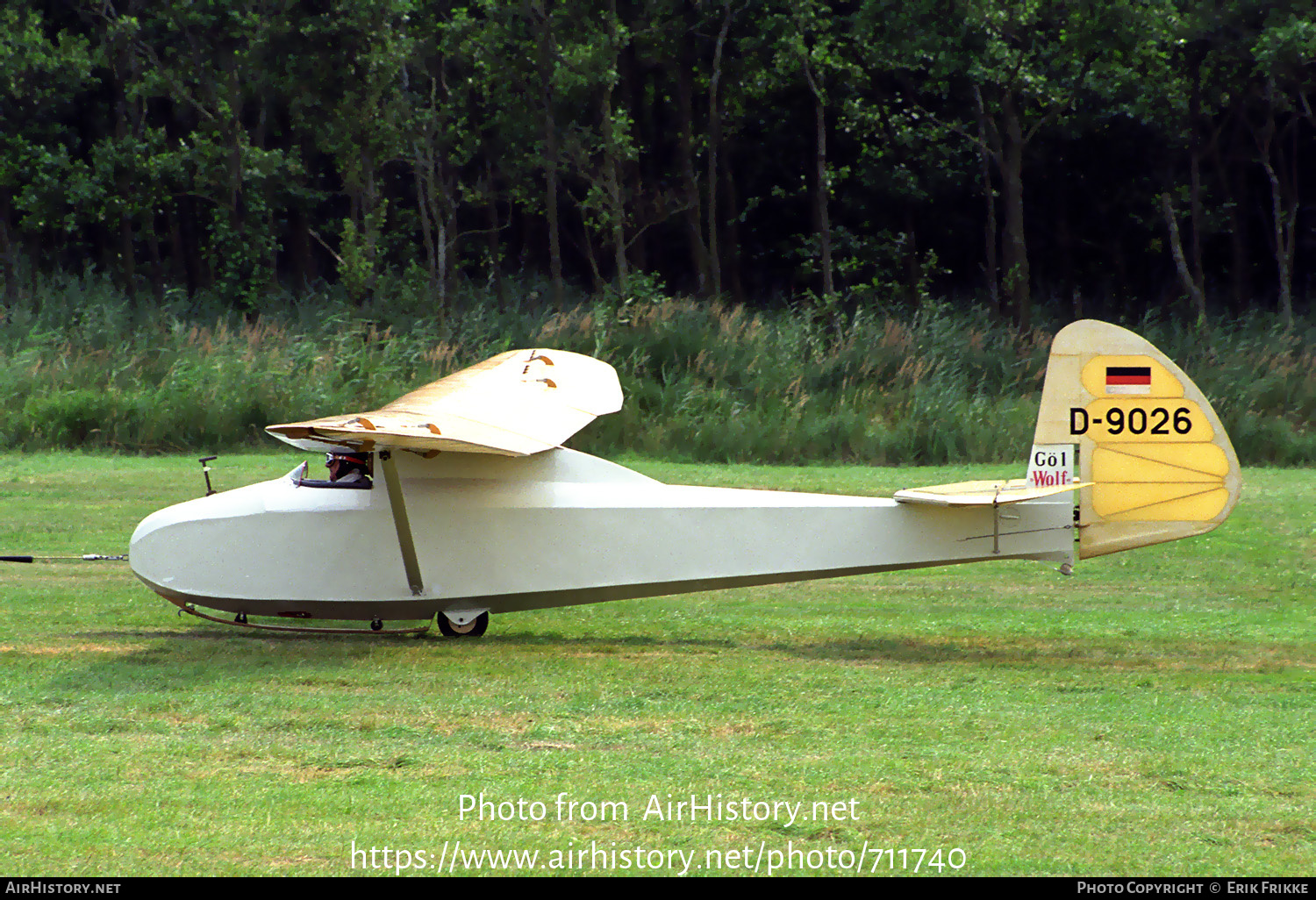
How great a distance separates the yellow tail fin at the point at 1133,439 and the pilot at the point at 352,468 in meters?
4.56

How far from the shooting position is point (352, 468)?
8992 millimetres

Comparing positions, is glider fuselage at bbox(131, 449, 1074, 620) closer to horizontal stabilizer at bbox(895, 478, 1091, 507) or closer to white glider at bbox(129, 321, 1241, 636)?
white glider at bbox(129, 321, 1241, 636)

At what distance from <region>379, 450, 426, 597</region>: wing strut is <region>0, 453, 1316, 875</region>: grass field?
0.48 m

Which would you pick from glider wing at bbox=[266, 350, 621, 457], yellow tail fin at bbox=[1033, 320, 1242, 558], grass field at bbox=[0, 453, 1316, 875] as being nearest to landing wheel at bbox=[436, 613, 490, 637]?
grass field at bbox=[0, 453, 1316, 875]

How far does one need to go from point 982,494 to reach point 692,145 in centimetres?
3053

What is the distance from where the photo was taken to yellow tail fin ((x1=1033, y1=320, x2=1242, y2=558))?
8.28 m

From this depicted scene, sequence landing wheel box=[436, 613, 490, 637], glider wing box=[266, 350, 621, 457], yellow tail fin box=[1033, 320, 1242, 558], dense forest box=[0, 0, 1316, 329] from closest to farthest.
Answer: glider wing box=[266, 350, 621, 457]
yellow tail fin box=[1033, 320, 1242, 558]
landing wheel box=[436, 613, 490, 637]
dense forest box=[0, 0, 1316, 329]

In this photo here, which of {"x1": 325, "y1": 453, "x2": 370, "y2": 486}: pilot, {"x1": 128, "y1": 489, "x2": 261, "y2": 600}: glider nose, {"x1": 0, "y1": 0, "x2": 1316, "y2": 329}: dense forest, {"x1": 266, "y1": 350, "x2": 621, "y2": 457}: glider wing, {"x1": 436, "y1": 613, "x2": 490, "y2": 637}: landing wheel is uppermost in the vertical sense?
{"x1": 0, "y1": 0, "x2": 1316, "y2": 329}: dense forest

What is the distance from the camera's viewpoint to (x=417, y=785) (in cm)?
591

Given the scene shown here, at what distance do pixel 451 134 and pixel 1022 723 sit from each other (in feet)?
105

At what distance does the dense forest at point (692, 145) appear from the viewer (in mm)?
32031

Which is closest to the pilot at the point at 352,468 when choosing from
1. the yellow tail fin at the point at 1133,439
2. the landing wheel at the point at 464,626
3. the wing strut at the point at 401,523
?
the wing strut at the point at 401,523

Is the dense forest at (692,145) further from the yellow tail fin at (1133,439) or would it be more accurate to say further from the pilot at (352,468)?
the yellow tail fin at (1133,439)

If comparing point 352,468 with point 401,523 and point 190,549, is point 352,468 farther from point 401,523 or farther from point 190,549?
point 190,549
